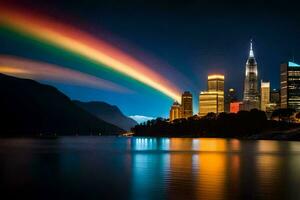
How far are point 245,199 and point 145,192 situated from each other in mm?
9113

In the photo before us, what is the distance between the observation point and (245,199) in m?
40.9

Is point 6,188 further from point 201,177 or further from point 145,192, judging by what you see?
point 201,177

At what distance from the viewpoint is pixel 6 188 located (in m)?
45.9

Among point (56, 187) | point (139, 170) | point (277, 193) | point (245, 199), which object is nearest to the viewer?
point (245, 199)

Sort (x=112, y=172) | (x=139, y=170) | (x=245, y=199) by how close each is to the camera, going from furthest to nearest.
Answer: (x=139, y=170) < (x=112, y=172) < (x=245, y=199)

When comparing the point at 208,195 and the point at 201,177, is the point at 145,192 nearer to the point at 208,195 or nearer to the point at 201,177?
the point at 208,195

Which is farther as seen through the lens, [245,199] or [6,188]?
[6,188]

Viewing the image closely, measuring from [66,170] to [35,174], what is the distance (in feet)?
23.3

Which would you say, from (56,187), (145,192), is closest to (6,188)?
(56,187)

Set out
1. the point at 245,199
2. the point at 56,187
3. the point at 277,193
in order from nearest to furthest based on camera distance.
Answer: the point at 245,199
the point at 277,193
the point at 56,187

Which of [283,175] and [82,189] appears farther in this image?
[283,175]

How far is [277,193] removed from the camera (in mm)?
44812

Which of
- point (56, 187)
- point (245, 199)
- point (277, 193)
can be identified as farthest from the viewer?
point (56, 187)

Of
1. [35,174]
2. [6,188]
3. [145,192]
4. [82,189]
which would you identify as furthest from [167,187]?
[35,174]
